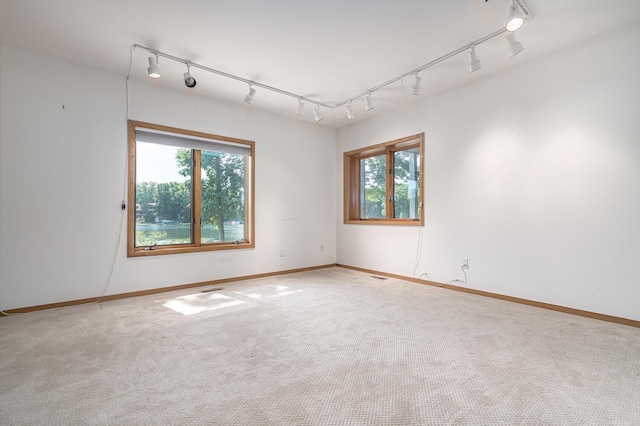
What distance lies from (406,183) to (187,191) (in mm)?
3340

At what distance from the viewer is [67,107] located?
3229mm

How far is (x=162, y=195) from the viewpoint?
12.8 ft

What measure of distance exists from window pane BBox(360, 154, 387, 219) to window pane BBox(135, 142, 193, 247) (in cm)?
301

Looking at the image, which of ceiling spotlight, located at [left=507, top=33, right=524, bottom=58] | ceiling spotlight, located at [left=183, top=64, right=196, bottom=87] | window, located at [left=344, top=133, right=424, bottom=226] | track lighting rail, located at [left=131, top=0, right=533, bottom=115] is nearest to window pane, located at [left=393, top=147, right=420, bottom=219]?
window, located at [left=344, top=133, right=424, bottom=226]

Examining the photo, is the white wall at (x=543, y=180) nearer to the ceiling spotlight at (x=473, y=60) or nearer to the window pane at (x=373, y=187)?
the ceiling spotlight at (x=473, y=60)

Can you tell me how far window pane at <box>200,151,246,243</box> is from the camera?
14.1 feet

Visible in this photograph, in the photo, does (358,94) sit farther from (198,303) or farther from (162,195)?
(198,303)

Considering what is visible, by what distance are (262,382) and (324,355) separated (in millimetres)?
505

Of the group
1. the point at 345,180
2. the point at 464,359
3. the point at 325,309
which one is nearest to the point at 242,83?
the point at 345,180

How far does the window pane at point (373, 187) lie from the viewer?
5121 millimetres

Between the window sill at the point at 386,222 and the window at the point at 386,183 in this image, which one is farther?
the window at the point at 386,183

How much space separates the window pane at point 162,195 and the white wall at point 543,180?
3355mm

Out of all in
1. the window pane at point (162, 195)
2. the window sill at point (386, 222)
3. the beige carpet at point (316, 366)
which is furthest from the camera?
the window sill at point (386, 222)

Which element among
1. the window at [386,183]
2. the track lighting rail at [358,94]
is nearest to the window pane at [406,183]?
the window at [386,183]
